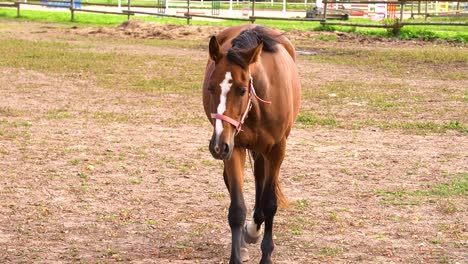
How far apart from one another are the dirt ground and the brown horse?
0.40 meters

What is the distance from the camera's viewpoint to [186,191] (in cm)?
826

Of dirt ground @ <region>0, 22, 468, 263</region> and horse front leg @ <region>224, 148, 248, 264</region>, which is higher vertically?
horse front leg @ <region>224, 148, 248, 264</region>

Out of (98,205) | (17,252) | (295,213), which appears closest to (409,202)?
(295,213)

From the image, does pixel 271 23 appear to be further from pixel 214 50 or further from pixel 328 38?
pixel 214 50

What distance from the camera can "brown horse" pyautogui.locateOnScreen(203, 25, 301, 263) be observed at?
5.39 metres

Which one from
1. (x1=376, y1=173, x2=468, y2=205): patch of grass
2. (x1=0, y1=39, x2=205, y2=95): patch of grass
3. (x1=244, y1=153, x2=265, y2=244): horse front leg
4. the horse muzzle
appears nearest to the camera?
the horse muzzle

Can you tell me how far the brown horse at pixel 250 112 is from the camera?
5391 millimetres

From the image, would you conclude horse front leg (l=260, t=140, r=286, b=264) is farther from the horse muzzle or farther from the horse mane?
the horse muzzle

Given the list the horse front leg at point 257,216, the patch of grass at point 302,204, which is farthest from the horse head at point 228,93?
the patch of grass at point 302,204

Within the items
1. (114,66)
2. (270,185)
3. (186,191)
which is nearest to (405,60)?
(114,66)

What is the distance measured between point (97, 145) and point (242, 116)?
5.35 metres

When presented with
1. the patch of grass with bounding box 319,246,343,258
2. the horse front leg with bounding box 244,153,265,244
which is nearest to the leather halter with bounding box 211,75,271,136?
the horse front leg with bounding box 244,153,265,244

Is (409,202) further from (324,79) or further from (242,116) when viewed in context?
(324,79)

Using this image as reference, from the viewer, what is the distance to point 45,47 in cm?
2380
